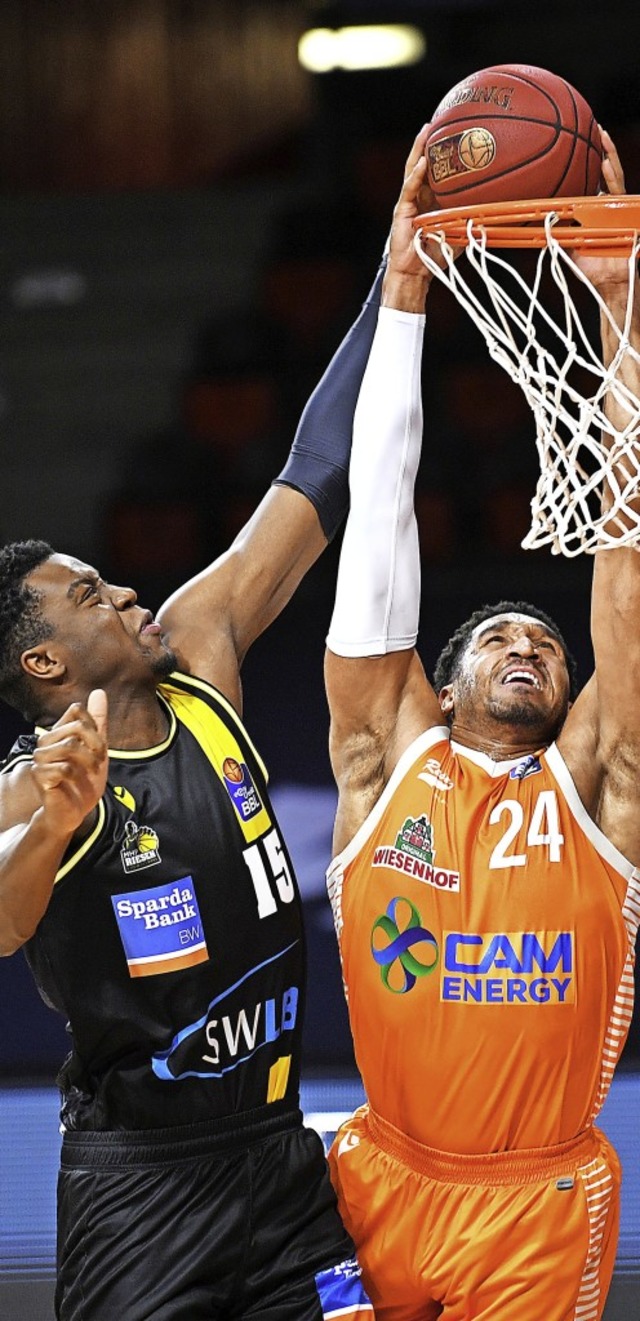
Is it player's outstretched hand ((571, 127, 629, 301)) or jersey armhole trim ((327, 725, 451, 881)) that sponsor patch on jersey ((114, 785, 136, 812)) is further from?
player's outstretched hand ((571, 127, 629, 301))

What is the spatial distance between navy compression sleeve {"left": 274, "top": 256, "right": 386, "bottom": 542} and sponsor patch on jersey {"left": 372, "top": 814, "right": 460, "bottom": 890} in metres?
0.73

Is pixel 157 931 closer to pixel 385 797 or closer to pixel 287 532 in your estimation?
pixel 385 797

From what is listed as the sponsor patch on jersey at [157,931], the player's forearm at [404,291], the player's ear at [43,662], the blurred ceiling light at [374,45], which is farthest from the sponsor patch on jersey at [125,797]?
the blurred ceiling light at [374,45]

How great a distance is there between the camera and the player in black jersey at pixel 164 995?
9.23ft

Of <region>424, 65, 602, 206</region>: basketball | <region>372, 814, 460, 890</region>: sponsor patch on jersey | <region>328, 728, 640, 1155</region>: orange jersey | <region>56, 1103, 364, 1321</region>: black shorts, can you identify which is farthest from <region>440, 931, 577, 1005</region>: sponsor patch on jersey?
<region>424, 65, 602, 206</region>: basketball

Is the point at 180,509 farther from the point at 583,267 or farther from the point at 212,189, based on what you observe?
the point at 583,267

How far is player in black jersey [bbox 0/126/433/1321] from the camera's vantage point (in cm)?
281

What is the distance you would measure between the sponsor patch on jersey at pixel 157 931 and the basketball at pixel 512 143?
140 centimetres

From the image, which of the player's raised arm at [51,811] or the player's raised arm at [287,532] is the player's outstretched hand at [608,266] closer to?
the player's raised arm at [287,532]

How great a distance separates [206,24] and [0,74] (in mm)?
1301

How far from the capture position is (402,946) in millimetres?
3080

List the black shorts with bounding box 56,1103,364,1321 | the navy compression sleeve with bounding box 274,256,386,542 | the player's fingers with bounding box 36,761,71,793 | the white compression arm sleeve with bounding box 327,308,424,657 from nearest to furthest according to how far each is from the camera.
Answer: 1. the player's fingers with bounding box 36,761,71,793
2. the black shorts with bounding box 56,1103,364,1321
3. the white compression arm sleeve with bounding box 327,308,424,657
4. the navy compression sleeve with bounding box 274,256,386,542

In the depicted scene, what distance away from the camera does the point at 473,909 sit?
305cm

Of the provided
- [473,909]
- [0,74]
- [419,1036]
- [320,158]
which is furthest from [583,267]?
[0,74]
